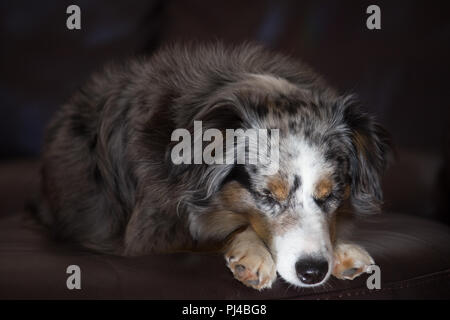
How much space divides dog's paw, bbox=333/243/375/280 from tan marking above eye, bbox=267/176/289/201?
0.25 m

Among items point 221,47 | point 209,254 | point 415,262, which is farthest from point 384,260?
point 221,47

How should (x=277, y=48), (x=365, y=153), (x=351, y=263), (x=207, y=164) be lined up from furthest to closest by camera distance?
(x=277, y=48)
(x=365, y=153)
(x=207, y=164)
(x=351, y=263)

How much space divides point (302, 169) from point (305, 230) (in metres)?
0.19

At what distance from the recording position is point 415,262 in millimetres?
1956

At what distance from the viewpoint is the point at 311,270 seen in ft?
5.85

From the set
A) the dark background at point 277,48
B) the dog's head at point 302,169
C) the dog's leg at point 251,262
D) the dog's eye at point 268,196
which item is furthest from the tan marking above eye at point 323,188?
the dark background at point 277,48

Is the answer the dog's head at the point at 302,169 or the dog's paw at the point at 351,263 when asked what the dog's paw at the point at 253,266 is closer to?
the dog's head at the point at 302,169

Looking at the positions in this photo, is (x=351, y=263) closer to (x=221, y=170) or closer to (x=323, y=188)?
(x=323, y=188)

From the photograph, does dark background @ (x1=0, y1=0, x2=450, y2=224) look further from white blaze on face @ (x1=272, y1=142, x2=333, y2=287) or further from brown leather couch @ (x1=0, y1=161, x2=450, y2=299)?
white blaze on face @ (x1=272, y1=142, x2=333, y2=287)

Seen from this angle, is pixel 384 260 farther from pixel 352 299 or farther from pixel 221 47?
pixel 221 47

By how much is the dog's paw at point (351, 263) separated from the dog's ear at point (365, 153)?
11.9 inches

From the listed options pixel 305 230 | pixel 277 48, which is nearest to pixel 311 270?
pixel 305 230

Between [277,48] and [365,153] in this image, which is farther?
[277,48]

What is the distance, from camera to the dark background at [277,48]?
2740 millimetres
